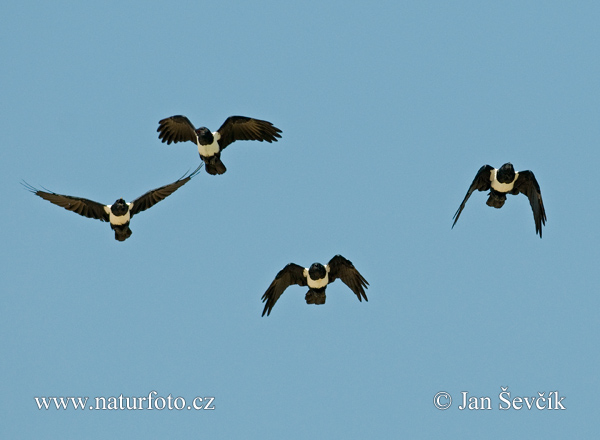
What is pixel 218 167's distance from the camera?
22.7 meters

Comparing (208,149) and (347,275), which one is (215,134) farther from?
(347,275)

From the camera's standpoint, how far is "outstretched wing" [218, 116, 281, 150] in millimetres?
23547

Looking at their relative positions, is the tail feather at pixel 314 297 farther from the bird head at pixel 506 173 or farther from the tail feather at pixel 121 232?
the bird head at pixel 506 173

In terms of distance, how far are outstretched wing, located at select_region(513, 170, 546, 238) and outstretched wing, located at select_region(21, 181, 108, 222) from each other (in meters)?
10.1

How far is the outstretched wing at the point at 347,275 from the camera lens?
21438 mm

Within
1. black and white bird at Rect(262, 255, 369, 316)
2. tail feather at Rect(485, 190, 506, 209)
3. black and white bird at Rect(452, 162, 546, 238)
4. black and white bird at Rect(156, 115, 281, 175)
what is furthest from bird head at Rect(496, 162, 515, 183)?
black and white bird at Rect(156, 115, 281, 175)

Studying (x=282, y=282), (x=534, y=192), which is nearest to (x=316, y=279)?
(x=282, y=282)

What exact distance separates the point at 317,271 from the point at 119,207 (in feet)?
16.2

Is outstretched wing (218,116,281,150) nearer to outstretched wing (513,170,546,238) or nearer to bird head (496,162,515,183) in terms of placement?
bird head (496,162,515,183)

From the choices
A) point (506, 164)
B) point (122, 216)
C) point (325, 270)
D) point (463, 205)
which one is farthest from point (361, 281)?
point (122, 216)

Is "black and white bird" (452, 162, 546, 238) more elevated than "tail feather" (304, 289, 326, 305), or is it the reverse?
"black and white bird" (452, 162, 546, 238)

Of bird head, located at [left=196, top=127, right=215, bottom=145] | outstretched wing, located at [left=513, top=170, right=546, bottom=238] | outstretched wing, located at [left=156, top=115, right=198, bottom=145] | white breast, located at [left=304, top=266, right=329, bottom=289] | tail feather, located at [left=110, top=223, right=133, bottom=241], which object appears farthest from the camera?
outstretched wing, located at [left=156, top=115, right=198, bottom=145]

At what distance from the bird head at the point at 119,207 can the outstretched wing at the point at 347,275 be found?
5.07 m

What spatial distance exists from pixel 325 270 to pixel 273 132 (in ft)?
14.9
